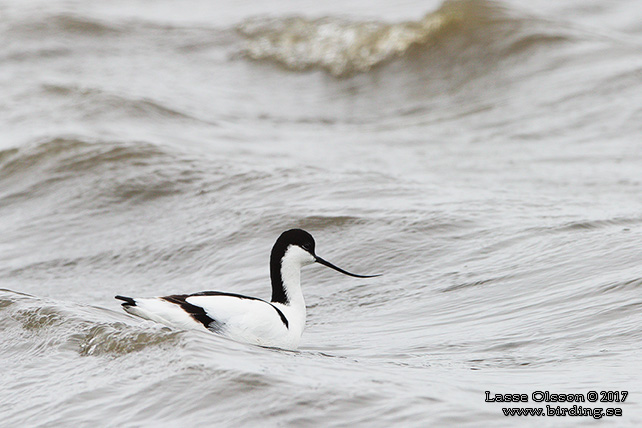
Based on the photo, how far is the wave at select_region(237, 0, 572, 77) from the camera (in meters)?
14.6

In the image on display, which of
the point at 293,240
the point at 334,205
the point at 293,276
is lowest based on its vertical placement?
the point at 334,205

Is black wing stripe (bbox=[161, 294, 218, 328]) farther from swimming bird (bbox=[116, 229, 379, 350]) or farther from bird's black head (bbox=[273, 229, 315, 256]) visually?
bird's black head (bbox=[273, 229, 315, 256])

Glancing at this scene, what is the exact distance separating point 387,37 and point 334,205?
7.96m

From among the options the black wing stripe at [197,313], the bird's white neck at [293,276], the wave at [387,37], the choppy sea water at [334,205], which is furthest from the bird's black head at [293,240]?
the wave at [387,37]

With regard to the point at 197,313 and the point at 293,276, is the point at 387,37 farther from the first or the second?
the point at 197,313

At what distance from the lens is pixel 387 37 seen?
52.0ft

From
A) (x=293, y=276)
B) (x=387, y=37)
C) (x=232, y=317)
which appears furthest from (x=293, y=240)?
(x=387, y=37)

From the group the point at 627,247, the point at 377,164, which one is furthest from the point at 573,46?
the point at 627,247

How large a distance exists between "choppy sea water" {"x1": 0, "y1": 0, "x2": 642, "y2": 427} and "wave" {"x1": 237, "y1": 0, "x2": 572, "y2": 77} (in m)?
0.04

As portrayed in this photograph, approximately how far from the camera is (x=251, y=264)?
7.56 m

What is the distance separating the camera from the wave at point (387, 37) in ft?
48.1

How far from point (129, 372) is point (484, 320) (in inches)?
84.6

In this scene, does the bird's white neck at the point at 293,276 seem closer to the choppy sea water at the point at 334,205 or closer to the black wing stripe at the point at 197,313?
the choppy sea water at the point at 334,205

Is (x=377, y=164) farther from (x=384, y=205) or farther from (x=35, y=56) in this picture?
(x=35, y=56)
